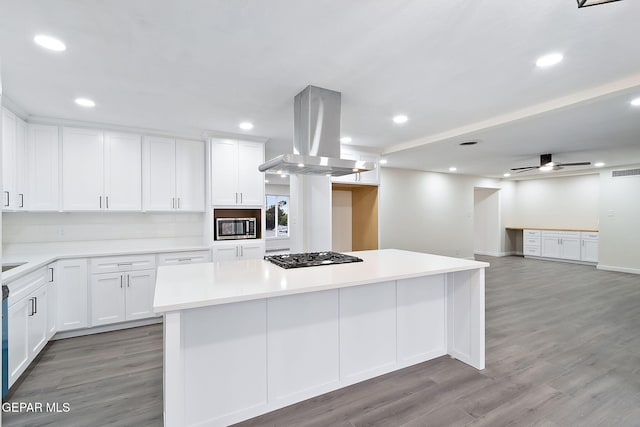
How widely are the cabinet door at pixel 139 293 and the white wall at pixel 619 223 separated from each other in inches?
371

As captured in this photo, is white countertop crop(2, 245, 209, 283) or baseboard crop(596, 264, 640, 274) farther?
baseboard crop(596, 264, 640, 274)

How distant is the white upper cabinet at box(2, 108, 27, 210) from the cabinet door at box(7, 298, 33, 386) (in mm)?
1160

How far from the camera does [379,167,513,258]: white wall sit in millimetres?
7277

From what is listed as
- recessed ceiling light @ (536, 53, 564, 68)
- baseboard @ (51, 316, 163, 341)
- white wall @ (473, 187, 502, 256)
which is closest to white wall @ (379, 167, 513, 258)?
white wall @ (473, 187, 502, 256)

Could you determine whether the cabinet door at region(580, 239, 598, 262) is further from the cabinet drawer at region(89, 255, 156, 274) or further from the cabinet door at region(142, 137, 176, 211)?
the cabinet drawer at region(89, 255, 156, 274)

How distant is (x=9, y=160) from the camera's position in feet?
10.2

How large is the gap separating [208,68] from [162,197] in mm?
2401

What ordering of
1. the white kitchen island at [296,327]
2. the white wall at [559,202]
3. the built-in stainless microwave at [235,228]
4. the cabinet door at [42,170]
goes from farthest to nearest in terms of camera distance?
1. the white wall at [559,202]
2. the built-in stainless microwave at [235,228]
3. the cabinet door at [42,170]
4. the white kitchen island at [296,327]

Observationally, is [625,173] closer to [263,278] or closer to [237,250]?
[237,250]

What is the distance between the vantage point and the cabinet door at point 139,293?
3688 millimetres

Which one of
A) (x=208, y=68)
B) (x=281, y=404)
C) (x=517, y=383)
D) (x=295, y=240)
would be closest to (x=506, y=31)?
(x=208, y=68)

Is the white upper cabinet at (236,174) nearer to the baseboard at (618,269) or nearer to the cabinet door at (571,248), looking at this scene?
the baseboard at (618,269)

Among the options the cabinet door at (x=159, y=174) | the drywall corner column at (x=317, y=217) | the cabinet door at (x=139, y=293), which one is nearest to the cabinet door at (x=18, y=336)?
the cabinet door at (x=139, y=293)

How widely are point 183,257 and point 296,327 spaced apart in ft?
7.77
